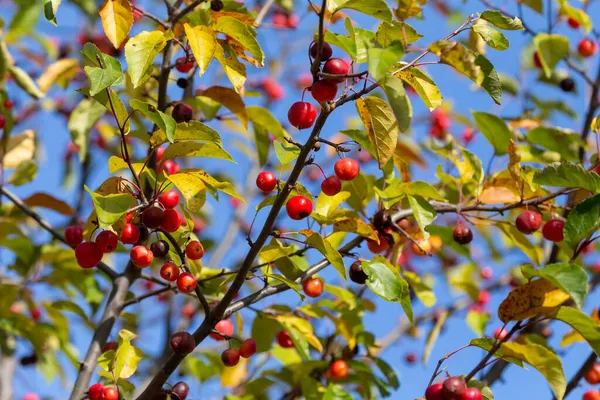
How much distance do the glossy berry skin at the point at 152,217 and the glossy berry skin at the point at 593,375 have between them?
180 centimetres

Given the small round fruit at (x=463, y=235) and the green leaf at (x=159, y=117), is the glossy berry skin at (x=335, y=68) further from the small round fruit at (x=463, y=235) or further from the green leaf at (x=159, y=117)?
the small round fruit at (x=463, y=235)

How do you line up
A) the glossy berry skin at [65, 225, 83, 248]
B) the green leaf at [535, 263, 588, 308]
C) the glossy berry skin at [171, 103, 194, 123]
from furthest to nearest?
the glossy berry skin at [171, 103, 194, 123] < the glossy berry skin at [65, 225, 83, 248] < the green leaf at [535, 263, 588, 308]

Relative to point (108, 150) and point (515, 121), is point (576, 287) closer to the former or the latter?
point (515, 121)

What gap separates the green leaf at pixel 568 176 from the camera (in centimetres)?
193

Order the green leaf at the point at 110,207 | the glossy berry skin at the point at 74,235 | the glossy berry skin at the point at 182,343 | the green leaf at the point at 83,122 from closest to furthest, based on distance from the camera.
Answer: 1. the green leaf at the point at 110,207
2. the glossy berry skin at the point at 182,343
3. the glossy berry skin at the point at 74,235
4. the green leaf at the point at 83,122

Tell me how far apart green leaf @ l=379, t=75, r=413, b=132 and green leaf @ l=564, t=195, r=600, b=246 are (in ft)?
1.85

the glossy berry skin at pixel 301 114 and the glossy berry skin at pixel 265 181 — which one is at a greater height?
the glossy berry skin at pixel 301 114

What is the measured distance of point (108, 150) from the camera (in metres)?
5.11

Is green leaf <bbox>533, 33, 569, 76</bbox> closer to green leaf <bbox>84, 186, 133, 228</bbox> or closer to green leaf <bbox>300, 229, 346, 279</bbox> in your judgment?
green leaf <bbox>300, 229, 346, 279</bbox>

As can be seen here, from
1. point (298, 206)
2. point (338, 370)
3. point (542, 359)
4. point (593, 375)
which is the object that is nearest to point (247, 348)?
A: point (298, 206)

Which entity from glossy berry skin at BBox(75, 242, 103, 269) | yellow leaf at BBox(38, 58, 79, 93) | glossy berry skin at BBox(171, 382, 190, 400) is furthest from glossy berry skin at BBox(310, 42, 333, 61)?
yellow leaf at BBox(38, 58, 79, 93)

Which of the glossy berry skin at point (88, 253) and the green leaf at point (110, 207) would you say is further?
the glossy berry skin at point (88, 253)

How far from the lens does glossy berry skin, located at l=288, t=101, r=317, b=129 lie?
70.7 inches

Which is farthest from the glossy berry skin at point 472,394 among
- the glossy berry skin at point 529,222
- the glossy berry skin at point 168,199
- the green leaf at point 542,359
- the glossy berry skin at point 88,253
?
the glossy berry skin at point 88,253
